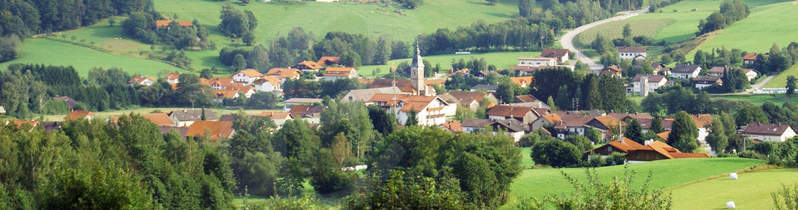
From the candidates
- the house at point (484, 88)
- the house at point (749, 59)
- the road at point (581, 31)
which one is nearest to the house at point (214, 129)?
the house at point (484, 88)

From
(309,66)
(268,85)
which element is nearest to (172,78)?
(268,85)

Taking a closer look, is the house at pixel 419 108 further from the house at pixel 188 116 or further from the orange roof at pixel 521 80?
the orange roof at pixel 521 80

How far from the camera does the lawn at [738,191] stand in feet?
82.9

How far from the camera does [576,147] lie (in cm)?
4162

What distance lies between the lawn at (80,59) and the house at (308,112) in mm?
22729

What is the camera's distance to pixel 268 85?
75438mm

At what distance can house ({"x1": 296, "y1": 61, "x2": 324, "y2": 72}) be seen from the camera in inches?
3223

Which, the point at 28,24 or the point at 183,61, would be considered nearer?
the point at 183,61

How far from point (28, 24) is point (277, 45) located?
23.0 metres

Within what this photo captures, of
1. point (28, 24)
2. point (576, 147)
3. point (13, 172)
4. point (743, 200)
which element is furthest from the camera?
point (28, 24)

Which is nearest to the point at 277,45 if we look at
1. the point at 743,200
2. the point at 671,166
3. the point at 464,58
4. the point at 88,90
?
the point at 464,58

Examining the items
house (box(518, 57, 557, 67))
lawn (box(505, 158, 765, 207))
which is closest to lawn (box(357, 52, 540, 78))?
house (box(518, 57, 557, 67))

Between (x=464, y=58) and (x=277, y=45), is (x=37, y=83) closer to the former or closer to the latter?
(x=277, y=45)

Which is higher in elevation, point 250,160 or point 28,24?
point 28,24
